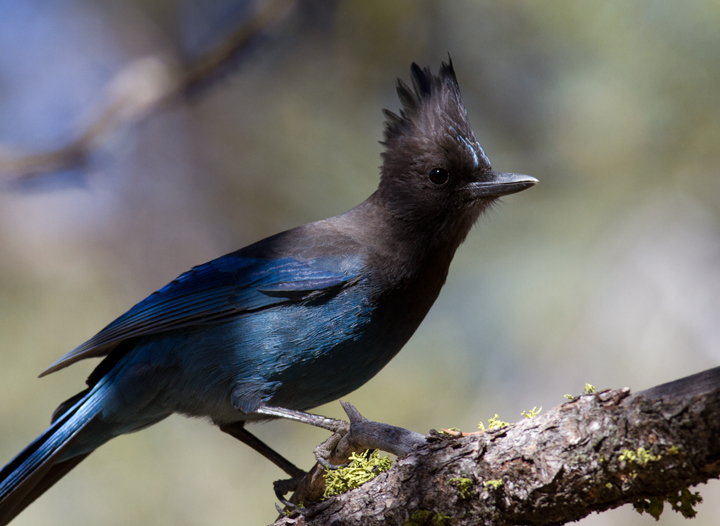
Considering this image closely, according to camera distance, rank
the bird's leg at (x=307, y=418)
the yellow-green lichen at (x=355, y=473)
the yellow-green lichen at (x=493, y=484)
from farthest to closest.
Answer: the bird's leg at (x=307, y=418) → the yellow-green lichen at (x=355, y=473) → the yellow-green lichen at (x=493, y=484)

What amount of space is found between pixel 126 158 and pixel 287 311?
4196 mm

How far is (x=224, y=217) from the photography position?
6793 millimetres

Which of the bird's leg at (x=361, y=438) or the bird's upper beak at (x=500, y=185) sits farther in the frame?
the bird's upper beak at (x=500, y=185)

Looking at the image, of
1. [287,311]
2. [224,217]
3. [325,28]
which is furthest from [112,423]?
[325,28]

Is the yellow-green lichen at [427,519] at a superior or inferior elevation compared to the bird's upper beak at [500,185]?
inferior

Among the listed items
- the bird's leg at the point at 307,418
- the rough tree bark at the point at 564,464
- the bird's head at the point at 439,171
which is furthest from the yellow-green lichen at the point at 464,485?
the bird's head at the point at 439,171

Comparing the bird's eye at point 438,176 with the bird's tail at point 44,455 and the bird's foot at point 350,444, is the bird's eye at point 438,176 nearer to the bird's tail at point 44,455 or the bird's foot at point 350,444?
the bird's foot at point 350,444

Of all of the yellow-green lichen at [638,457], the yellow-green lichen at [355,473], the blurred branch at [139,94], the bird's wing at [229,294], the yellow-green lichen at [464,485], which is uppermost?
the blurred branch at [139,94]

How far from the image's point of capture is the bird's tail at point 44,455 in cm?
350

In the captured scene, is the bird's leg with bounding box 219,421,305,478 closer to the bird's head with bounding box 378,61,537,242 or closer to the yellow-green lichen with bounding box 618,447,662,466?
the bird's head with bounding box 378,61,537,242

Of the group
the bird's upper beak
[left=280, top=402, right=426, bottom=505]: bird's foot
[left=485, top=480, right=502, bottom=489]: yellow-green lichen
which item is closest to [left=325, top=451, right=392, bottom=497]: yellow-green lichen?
[left=280, top=402, right=426, bottom=505]: bird's foot

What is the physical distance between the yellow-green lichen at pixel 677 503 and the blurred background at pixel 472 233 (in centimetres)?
215

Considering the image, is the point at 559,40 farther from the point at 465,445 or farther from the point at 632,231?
the point at 465,445

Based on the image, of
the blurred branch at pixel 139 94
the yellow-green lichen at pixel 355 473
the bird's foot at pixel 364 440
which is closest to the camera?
the bird's foot at pixel 364 440
